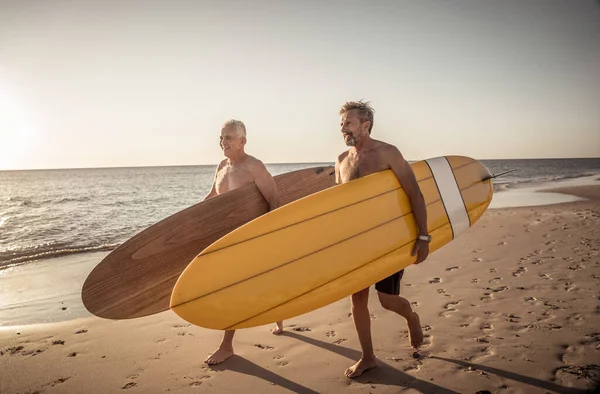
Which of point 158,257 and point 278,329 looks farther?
point 278,329

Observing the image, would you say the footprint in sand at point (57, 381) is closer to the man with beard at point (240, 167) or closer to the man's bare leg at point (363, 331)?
the man with beard at point (240, 167)

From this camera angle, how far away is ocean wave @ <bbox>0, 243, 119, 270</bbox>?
22.9 ft

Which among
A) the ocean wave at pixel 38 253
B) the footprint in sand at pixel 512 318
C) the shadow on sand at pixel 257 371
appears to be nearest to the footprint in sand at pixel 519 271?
the footprint in sand at pixel 512 318

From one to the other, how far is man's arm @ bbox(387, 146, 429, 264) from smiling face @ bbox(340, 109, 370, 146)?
0.23 m

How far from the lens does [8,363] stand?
9.21 ft

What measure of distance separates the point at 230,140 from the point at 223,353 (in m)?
1.70

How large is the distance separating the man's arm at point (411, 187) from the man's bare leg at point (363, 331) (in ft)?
1.70

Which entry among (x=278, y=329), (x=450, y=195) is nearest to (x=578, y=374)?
(x=450, y=195)

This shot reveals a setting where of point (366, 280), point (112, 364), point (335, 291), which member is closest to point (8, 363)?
point (112, 364)

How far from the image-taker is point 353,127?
7.89 ft

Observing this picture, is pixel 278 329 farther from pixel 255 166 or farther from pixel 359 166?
pixel 359 166

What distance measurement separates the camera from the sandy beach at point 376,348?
2334 millimetres

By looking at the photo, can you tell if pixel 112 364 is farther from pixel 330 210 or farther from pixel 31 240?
pixel 31 240

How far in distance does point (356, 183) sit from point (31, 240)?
394 inches
